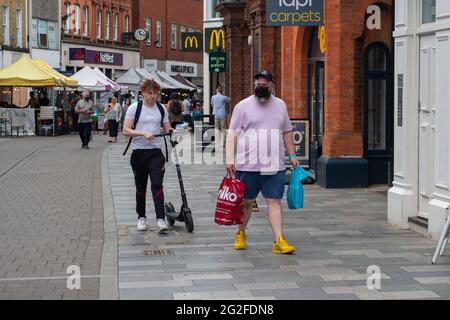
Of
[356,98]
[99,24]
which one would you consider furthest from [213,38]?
[99,24]

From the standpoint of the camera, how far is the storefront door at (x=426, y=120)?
34.1 ft

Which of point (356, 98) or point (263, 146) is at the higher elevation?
point (356, 98)

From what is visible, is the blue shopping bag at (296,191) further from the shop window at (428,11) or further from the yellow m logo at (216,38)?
the yellow m logo at (216,38)

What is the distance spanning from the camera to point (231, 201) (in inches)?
368

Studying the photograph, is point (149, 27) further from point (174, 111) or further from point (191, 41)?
point (174, 111)

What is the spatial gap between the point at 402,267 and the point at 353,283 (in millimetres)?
922

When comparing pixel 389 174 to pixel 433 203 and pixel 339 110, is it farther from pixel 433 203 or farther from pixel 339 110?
pixel 433 203

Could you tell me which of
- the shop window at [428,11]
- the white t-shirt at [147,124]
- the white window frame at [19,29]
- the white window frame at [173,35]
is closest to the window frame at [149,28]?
the white window frame at [173,35]

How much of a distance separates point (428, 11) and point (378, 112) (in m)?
5.59

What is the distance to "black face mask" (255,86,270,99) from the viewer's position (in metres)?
9.30

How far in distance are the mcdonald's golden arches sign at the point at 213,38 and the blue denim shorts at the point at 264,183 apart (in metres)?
28.8

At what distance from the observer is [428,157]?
10.5m

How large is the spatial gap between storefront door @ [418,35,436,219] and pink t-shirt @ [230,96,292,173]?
194 cm

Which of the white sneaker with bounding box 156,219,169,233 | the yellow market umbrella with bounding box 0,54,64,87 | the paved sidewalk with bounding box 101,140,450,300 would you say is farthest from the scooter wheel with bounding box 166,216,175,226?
the yellow market umbrella with bounding box 0,54,64,87
